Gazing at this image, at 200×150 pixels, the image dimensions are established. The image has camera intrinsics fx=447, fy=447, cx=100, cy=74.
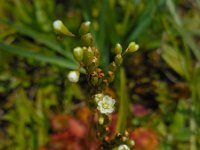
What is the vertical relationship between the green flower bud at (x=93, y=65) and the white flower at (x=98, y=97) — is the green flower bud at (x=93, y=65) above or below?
above

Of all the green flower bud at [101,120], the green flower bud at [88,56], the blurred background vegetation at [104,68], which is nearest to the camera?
the green flower bud at [88,56]

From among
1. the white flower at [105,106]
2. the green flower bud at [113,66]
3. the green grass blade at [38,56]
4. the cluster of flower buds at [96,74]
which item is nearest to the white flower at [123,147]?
the cluster of flower buds at [96,74]

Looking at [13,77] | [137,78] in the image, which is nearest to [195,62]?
[137,78]

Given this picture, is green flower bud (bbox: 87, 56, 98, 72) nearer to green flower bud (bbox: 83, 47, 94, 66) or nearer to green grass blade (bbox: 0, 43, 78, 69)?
green flower bud (bbox: 83, 47, 94, 66)

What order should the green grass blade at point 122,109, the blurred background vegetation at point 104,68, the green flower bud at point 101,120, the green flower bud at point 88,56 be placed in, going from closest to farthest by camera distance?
1. the green flower bud at point 88,56
2. the green flower bud at point 101,120
3. the green grass blade at point 122,109
4. the blurred background vegetation at point 104,68

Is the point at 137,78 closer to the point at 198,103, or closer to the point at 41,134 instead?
the point at 198,103

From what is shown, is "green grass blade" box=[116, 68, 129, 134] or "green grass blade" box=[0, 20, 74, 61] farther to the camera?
"green grass blade" box=[0, 20, 74, 61]

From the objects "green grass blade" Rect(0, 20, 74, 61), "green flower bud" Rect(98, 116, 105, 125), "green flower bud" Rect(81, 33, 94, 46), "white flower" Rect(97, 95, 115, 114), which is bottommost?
"green flower bud" Rect(98, 116, 105, 125)

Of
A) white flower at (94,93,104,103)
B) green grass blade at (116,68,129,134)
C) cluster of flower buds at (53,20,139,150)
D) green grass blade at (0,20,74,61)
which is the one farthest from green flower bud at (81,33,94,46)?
green grass blade at (0,20,74,61)

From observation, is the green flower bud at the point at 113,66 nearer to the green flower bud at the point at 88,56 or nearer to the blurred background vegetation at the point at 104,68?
the green flower bud at the point at 88,56
